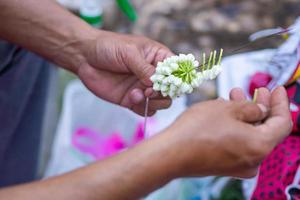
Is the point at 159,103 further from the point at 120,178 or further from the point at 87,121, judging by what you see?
the point at 87,121

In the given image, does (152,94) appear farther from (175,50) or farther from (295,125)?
(175,50)

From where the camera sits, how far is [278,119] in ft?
2.55

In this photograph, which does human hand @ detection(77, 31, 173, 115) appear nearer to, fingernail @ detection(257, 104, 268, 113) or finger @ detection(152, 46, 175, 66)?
finger @ detection(152, 46, 175, 66)

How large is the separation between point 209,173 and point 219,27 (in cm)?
173

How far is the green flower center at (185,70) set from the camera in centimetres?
87

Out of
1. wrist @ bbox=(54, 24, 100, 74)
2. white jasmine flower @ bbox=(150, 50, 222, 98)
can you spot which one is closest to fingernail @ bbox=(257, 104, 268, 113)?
white jasmine flower @ bbox=(150, 50, 222, 98)

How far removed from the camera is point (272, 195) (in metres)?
1.04

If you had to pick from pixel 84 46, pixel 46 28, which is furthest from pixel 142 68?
pixel 46 28

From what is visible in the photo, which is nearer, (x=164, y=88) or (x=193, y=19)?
(x=164, y=88)

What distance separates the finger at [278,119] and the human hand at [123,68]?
28 centimetres

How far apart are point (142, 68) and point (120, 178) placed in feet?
1.17

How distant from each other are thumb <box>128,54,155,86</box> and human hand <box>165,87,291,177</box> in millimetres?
253

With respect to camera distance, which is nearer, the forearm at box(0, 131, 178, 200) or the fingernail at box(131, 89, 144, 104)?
the forearm at box(0, 131, 178, 200)

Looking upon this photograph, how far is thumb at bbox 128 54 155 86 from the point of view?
988 millimetres
